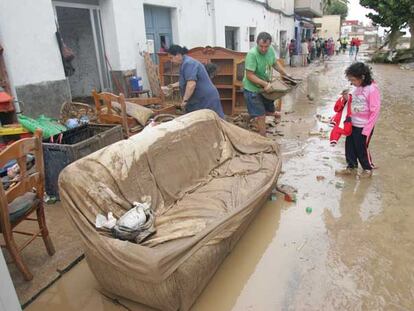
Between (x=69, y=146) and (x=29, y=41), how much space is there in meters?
2.75

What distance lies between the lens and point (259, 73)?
5.40 m

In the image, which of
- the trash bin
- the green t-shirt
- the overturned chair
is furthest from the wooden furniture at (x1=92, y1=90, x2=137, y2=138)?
the green t-shirt

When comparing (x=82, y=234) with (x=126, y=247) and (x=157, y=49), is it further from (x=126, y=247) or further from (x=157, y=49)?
(x=157, y=49)

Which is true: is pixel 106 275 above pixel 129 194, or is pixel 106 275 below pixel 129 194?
below

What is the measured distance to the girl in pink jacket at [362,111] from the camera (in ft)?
13.4

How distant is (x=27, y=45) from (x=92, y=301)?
4.53m

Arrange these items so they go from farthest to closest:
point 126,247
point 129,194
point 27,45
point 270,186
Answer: point 27,45 < point 270,186 < point 129,194 < point 126,247

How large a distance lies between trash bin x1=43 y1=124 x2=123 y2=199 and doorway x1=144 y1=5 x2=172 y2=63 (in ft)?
15.6

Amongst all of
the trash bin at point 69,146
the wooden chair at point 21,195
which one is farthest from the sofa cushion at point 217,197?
the trash bin at point 69,146

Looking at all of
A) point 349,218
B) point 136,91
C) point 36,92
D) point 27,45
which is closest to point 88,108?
point 36,92

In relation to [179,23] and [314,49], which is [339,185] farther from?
[314,49]

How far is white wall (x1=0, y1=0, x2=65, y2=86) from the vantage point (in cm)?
517

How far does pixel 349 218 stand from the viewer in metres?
3.71

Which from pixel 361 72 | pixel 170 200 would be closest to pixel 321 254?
pixel 170 200
